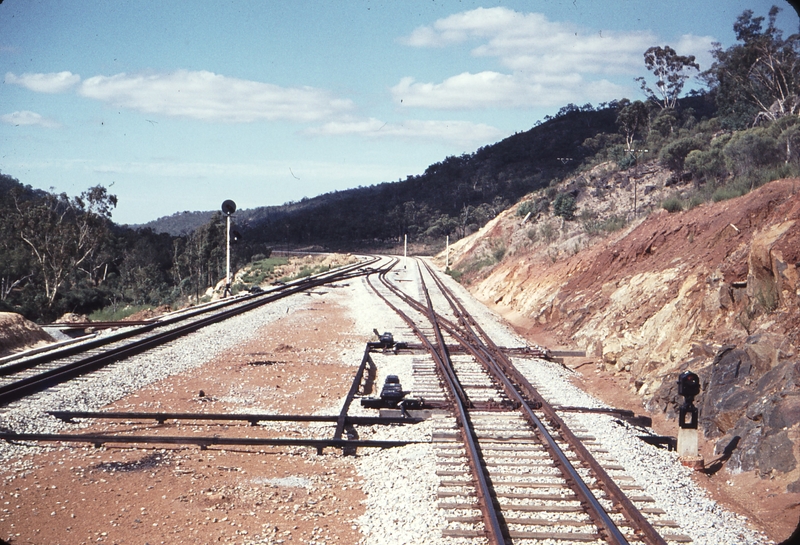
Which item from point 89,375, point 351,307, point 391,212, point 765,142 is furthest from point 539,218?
point 391,212

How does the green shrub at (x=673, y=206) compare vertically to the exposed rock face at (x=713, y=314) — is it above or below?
above

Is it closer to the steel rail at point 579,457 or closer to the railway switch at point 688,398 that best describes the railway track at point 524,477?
the steel rail at point 579,457

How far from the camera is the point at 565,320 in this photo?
1950 centimetres

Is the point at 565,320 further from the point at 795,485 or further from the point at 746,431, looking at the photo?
the point at 795,485

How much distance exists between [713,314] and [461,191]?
371 feet

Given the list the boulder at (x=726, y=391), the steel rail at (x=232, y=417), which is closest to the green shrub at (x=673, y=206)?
the boulder at (x=726, y=391)

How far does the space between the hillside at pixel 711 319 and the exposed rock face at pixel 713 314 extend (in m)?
0.02

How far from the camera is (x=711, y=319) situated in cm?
1218

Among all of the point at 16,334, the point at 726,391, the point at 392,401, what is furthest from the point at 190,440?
the point at 16,334

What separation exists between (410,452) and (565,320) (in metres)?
12.6

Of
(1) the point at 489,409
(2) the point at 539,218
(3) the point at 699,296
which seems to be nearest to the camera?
(1) the point at 489,409

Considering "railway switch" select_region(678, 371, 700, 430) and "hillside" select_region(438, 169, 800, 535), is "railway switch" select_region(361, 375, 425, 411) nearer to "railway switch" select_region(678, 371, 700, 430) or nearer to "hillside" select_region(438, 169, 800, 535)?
"railway switch" select_region(678, 371, 700, 430)

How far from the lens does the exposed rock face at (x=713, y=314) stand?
27.6ft

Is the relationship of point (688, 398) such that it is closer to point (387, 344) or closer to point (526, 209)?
point (387, 344)
